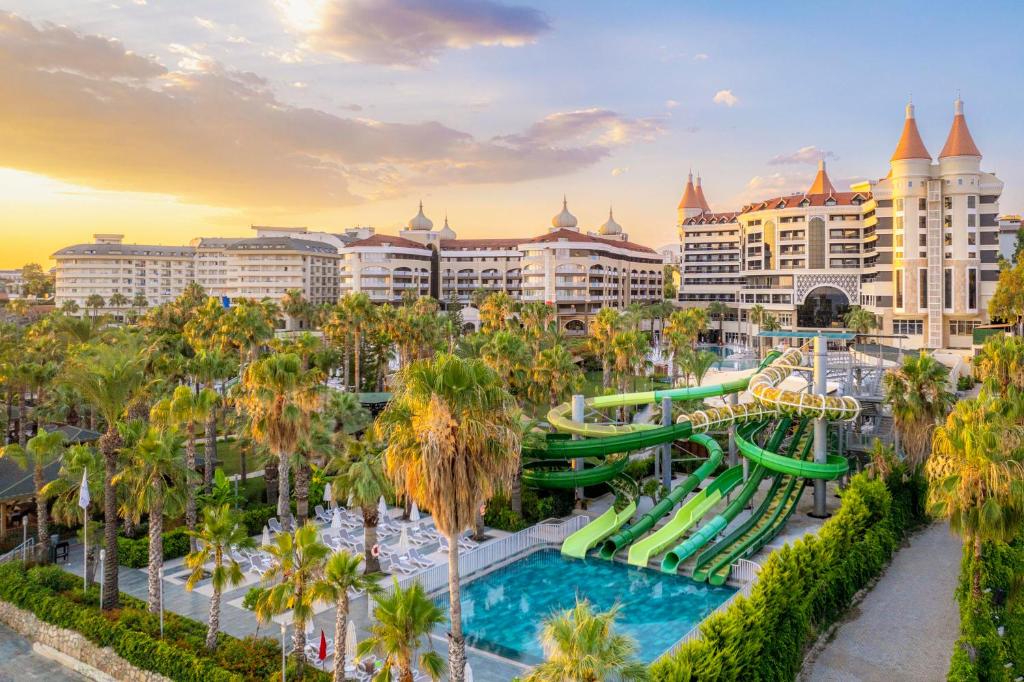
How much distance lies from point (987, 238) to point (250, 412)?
270 ft

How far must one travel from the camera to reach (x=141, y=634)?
71.7 feet

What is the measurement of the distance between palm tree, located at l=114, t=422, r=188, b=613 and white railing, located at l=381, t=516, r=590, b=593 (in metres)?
7.34

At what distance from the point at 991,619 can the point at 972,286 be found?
7005 centimetres

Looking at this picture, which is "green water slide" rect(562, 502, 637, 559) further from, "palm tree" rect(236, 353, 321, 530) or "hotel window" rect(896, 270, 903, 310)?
"hotel window" rect(896, 270, 903, 310)

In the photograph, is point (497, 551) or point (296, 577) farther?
point (497, 551)

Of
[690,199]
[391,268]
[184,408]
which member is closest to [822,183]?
[690,199]

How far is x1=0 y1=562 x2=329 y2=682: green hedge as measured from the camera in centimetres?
2003

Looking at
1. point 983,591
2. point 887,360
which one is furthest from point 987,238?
point 983,591

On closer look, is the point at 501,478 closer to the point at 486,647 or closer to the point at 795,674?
the point at 486,647

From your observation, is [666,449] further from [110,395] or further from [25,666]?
[25,666]

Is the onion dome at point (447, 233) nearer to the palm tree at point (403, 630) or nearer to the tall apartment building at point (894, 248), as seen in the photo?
the tall apartment building at point (894, 248)

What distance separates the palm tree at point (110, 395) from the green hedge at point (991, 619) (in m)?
24.9

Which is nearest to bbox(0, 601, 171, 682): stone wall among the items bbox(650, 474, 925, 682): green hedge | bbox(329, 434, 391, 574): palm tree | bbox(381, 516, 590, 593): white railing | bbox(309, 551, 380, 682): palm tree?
bbox(309, 551, 380, 682): palm tree

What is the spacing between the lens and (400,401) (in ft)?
59.7
